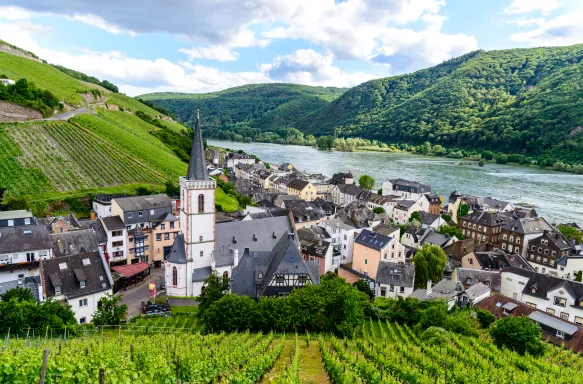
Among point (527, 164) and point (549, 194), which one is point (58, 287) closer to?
point (549, 194)

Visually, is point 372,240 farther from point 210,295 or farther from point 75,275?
point 75,275

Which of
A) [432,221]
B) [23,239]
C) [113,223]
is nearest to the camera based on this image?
[23,239]

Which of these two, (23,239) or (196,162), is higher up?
(196,162)

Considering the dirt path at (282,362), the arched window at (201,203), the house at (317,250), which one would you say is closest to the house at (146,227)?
the arched window at (201,203)

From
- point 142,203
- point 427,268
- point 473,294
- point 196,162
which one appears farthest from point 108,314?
point 473,294

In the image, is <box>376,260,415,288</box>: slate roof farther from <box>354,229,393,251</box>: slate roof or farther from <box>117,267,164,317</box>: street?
<box>117,267,164,317</box>: street

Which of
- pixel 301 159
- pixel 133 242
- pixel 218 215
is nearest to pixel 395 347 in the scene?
pixel 133 242

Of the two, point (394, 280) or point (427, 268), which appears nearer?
point (394, 280)

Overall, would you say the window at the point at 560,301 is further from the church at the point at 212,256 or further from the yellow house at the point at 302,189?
the yellow house at the point at 302,189
